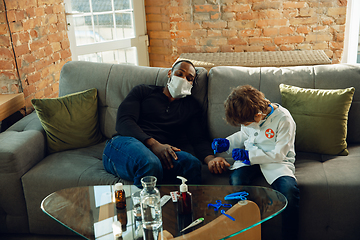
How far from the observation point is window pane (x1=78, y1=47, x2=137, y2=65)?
342cm

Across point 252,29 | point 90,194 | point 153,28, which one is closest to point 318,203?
point 90,194

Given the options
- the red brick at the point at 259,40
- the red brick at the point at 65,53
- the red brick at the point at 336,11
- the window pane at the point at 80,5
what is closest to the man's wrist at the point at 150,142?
the red brick at the point at 65,53

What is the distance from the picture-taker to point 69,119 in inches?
81.7

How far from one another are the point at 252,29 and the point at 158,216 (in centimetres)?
275

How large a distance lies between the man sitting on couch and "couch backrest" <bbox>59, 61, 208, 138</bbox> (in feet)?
0.44

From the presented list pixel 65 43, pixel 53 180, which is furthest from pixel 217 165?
pixel 65 43

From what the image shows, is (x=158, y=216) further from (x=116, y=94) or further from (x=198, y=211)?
(x=116, y=94)

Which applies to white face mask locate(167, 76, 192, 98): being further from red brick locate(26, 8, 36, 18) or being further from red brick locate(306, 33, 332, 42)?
red brick locate(306, 33, 332, 42)

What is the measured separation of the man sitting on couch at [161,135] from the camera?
1.69m

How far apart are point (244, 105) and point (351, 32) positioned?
2514mm

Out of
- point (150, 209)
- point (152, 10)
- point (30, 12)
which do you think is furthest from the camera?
point (152, 10)

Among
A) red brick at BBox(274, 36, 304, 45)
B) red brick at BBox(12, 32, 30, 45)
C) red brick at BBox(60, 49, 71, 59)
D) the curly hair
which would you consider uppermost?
red brick at BBox(12, 32, 30, 45)

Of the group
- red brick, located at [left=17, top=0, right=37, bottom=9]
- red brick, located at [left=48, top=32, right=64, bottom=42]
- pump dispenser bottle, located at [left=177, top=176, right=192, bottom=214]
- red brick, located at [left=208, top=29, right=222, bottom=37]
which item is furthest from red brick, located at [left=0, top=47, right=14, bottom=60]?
red brick, located at [left=208, top=29, right=222, bottom=37]

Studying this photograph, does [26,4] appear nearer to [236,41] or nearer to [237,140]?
[237,140]
